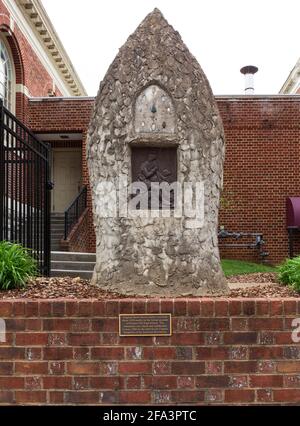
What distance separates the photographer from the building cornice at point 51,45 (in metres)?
17.6

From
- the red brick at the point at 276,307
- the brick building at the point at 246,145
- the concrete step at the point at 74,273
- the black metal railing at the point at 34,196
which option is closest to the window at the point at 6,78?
the brick building at the point at 246,145

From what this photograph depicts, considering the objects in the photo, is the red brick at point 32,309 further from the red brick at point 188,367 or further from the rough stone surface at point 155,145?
the red brick at point 188,367

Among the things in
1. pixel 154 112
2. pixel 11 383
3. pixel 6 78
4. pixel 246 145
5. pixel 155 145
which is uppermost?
pixel 6 78

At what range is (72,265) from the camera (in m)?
9.45

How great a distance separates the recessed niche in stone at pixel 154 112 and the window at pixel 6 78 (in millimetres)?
12786

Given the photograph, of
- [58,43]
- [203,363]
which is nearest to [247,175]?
[58,43]

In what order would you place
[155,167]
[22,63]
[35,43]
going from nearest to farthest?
[155,167]
[22,63]
[35,43]

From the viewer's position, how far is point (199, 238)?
14.1ft

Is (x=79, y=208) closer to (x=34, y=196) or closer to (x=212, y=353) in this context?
(x=34, y=196)

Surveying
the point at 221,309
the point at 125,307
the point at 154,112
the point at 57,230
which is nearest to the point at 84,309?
the point at 125,307

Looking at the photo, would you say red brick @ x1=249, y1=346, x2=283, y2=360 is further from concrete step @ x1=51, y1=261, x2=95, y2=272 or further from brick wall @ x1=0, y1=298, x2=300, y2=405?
concrete step @ x1=51, y1=261, x2=95, y2=272

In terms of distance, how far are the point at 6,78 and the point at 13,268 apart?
1381 centimetres

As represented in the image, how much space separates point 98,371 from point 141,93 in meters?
2.37

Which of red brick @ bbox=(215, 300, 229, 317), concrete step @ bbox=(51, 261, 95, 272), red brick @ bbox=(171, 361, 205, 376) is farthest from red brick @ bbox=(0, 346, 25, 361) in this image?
concrete step @ bbox=(51, 261, 95, 272)
